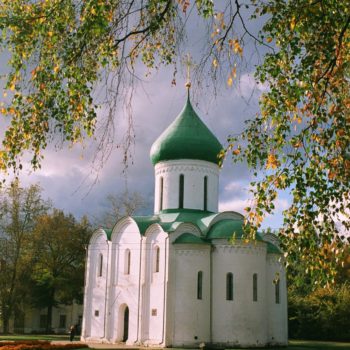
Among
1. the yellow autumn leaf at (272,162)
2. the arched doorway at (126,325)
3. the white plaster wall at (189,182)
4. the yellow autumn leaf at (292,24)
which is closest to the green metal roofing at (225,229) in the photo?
the white plaster wall at (189,182)

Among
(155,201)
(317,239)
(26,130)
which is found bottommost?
(317,239)

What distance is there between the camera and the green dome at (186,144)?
2658 cm

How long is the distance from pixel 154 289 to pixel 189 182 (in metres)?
5.78

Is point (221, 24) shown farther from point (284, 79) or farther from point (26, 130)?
point (26, 130)

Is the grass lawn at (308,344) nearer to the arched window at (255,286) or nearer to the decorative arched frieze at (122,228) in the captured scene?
the arched window at (255,286)

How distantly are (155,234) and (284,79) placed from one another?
1864 cm

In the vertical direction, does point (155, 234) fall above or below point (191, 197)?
below

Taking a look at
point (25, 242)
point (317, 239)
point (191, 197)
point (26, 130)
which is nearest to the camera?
point (26, 130)

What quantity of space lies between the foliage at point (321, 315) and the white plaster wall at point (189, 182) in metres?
11.2

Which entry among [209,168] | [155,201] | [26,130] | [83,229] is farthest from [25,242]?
[26,130]

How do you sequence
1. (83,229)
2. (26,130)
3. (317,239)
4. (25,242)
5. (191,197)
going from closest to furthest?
(26,130), (317,239), (191,197), (25,242), (83,229)

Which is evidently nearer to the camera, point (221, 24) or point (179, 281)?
point (221, 24)

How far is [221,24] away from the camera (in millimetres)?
6086

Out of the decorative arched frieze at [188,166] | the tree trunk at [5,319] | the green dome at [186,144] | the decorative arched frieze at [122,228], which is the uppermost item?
the green dome at [186,144]
